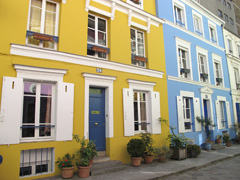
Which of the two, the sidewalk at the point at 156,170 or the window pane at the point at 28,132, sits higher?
the window pane at the point at 28,132

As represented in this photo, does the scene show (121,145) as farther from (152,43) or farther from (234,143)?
(234,143)

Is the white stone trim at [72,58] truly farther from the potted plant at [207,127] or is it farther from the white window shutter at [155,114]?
the potted plant at [207,127]

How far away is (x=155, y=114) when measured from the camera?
27.2 feet

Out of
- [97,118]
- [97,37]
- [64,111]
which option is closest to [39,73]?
[64,111]

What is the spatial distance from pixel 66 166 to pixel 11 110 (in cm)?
Answer: 217

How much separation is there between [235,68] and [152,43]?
11.0 metres

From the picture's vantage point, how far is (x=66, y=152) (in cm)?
569

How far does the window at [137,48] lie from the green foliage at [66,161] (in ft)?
15.7

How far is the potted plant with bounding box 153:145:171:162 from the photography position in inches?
295

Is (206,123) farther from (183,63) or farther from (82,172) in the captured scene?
(82,172)

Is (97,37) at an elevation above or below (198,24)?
below

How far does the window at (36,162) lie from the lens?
5301 millimetres

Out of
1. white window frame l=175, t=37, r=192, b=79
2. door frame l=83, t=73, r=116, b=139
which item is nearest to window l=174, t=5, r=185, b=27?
white window frame l=175, t=37, r=192, b=79

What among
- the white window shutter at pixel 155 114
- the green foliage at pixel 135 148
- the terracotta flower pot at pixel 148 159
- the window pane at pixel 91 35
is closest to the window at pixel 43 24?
the window pane at pixel 91 35
